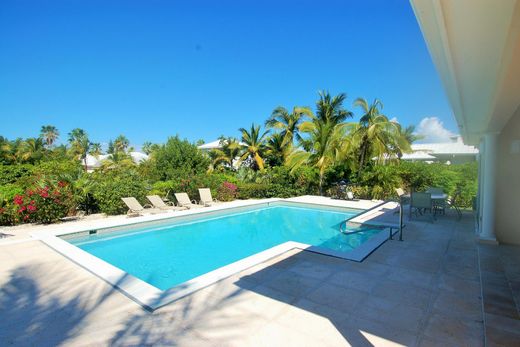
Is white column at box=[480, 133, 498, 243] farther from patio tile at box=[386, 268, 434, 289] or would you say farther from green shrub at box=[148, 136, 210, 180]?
green shrub at box=[148, 136, 210, 180]

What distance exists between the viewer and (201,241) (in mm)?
8703

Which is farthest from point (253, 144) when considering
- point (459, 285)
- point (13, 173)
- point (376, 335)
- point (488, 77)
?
point (376, 335)

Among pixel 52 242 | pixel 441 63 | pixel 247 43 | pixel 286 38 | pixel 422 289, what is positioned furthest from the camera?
pixel 247 43

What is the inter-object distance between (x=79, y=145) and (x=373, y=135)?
4617cm

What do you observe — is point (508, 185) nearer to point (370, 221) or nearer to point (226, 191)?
point (370, 221)

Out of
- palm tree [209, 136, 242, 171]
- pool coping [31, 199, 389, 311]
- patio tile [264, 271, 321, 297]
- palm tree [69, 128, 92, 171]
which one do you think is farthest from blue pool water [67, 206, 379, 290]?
palm tree [69, 128, 92, 171]

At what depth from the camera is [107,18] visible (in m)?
13.4

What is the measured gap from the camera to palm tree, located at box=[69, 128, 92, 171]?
41088mm

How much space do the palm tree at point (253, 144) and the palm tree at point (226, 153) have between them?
693 millimetres

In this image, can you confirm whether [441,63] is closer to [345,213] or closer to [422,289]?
[422,289]

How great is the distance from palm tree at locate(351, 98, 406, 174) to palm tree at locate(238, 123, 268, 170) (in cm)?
911

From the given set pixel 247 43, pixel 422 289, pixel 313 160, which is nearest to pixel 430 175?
pixel 313 160

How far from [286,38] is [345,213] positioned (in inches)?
481

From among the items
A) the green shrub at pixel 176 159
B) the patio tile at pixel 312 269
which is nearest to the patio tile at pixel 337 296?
the patio tile at pixel 312 269
